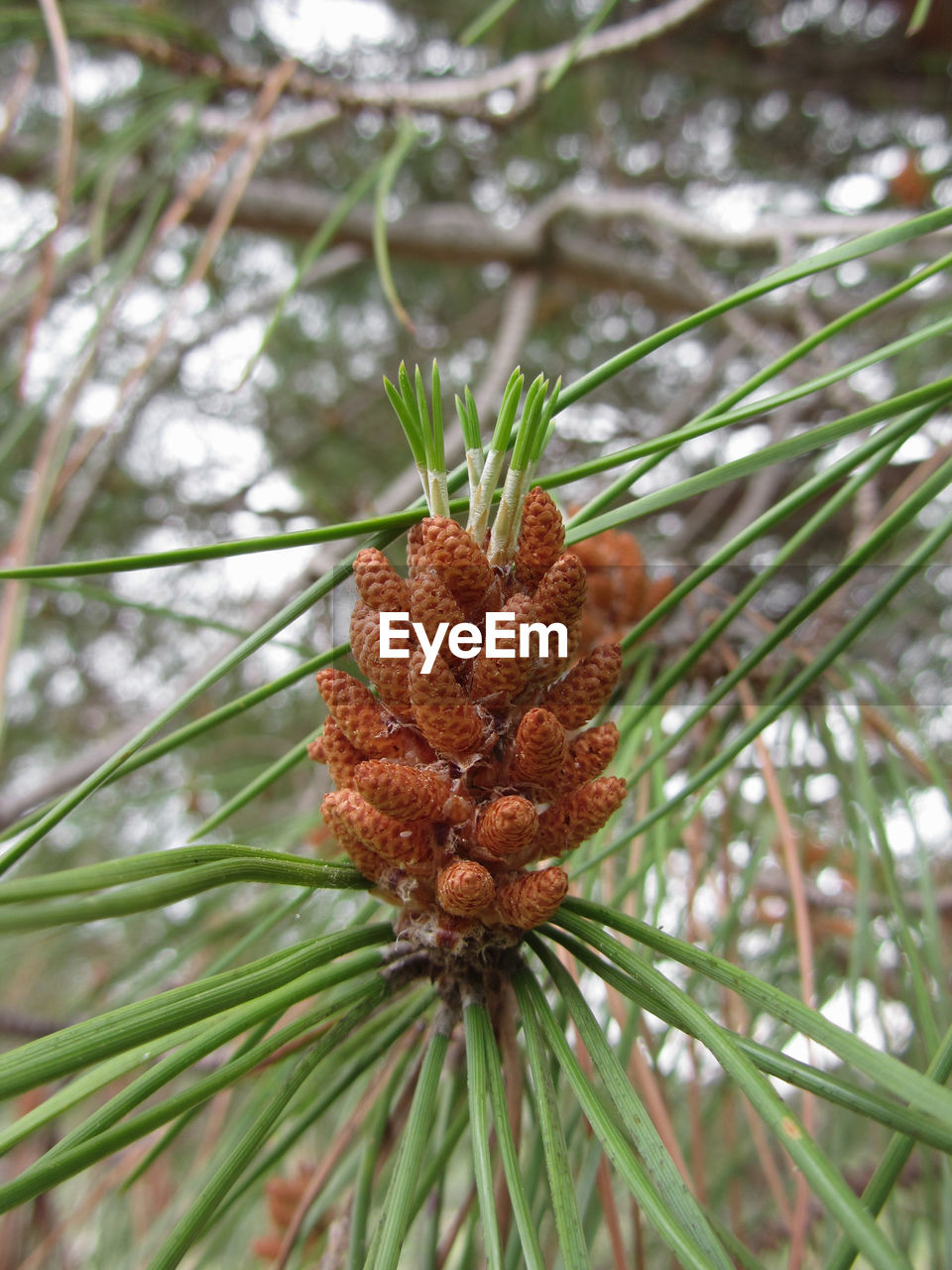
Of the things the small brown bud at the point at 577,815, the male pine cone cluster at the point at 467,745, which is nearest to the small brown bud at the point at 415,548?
the male pine cone cluster at the point at 467,745

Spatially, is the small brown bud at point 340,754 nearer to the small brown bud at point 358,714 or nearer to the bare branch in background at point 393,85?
the small brown bud at point 358,714

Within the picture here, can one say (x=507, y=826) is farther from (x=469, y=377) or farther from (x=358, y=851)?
(x=469, y=377)

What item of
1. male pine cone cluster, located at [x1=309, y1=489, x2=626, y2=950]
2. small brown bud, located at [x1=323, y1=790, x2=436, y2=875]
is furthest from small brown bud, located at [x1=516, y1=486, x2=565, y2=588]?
small brown bud, located at [x1=323, y1=790, x2=436, y2=875]

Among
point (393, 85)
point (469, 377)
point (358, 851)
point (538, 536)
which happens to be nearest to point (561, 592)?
point (538, 536)

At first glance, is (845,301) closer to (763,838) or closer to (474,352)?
(474,352)

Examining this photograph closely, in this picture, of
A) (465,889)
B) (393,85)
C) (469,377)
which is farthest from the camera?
(469,377)

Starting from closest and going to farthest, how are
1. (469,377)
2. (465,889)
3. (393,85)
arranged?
(465,889) < (393,85) < (469,377)

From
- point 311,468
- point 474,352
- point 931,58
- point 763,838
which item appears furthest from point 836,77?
point 763,838
